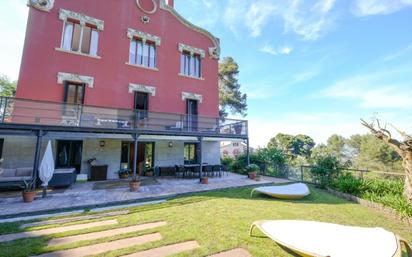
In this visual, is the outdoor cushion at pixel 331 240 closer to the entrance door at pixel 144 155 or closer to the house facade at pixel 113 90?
the house facade at pixel 113 90

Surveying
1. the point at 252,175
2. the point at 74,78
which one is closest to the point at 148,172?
the point at 252,175

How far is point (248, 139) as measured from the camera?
513 inches

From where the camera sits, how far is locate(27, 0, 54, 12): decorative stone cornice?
993 centimetres

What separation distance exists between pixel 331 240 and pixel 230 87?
2175 cm

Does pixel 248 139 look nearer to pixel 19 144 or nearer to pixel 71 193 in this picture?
pixel 71 193

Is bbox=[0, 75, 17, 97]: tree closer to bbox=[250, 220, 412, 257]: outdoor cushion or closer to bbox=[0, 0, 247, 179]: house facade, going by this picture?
bbox=[0, 0, 247, 179]: house facade

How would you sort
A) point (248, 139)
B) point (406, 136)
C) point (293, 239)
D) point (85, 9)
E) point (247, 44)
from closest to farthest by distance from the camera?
1. point (293, 239)
2. point (406, 136)
3. point (85, 9)
4. point (248, 139)
5. point (247, 44)

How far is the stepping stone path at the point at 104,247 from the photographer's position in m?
3.51

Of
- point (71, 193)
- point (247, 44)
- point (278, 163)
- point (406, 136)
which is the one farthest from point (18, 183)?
point (247, 44)

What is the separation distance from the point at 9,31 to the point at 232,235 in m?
15.1

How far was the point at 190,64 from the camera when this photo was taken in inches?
582

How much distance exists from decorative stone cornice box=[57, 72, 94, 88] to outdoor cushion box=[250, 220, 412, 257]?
442 inches

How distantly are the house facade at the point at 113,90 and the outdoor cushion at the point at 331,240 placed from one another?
677 cm

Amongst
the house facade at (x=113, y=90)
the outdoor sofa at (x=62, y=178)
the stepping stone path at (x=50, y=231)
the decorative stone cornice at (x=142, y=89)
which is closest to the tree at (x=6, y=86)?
the house facade at (x=113, y=90)
